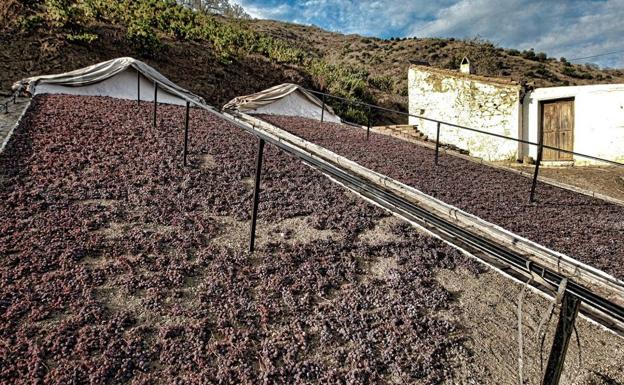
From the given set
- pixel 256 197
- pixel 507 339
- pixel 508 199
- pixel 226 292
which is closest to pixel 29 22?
pixel 256 197

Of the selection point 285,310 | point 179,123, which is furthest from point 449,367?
point 179,123

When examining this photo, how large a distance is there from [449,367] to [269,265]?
83.3 inches

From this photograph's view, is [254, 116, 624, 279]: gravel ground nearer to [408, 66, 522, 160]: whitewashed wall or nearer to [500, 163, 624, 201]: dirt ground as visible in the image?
[500, 163, 624, 201]: dirt ground

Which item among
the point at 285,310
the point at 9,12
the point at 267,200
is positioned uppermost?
the point at 9,12

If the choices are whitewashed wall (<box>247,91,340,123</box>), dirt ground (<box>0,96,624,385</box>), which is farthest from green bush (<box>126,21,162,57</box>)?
dirt ground (<box>0,96,624,385</box>)

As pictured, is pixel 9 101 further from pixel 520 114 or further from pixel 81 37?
pixel 520 114

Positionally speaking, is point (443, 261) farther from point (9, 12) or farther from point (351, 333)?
point (9, 12)

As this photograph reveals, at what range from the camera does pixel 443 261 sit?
16.4 ft

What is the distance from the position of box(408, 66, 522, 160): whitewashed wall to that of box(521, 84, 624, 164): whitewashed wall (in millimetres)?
987

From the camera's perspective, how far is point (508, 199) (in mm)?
8570

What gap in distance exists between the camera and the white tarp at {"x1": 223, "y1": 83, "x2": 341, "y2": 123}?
1520 centimetres

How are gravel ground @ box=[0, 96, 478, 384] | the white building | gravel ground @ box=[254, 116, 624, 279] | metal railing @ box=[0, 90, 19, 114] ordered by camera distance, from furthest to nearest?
the white building < metal railing @ box=[0, 90, 19, 114] < gravel ground @ box=[254, 116, 624, 279] < gravel ground @ box=[0, 96, 478, 384]

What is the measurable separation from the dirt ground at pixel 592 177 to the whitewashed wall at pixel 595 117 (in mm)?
909

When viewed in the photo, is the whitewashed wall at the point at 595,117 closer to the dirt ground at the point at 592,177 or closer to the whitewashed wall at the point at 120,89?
the dirt ground at the point at 592,177
